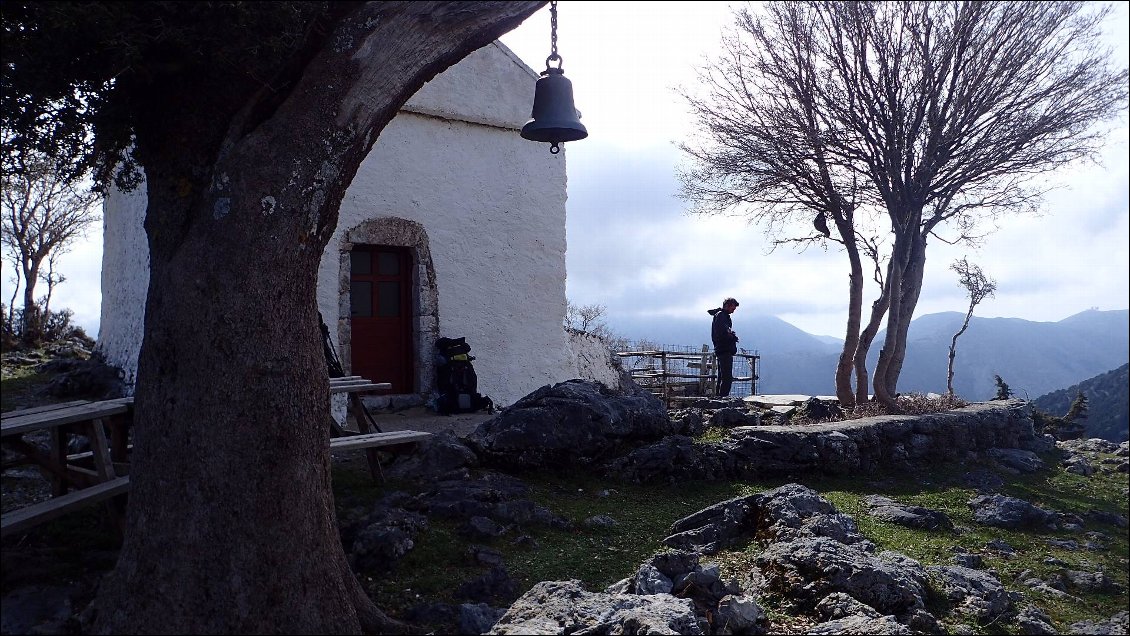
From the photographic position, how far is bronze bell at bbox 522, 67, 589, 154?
20.1 ft

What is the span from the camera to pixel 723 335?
12.1 metres

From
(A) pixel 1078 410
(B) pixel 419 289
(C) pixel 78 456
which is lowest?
(A) pixel 1078 410

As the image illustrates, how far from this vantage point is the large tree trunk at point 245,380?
10.8ft

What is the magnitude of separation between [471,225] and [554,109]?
4.97 meters

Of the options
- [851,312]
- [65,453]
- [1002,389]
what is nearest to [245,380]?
[65,453]

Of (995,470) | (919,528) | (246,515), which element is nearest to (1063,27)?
(995,470)

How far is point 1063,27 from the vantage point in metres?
10.4

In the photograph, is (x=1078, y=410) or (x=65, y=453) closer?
(x=65, y=453)

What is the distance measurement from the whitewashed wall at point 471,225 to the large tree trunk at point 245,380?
6185 mm

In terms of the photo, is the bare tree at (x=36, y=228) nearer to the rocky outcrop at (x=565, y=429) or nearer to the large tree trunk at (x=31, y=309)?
the large tree trunk at (x=31, y=309)

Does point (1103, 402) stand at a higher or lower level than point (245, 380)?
lower

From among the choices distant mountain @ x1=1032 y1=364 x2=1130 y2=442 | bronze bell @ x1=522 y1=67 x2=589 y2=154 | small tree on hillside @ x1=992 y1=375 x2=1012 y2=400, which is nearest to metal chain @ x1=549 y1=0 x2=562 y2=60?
bronze bell @ x1=522 y1=67 x2=589 y2=154

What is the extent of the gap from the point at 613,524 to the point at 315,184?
10.3 feet

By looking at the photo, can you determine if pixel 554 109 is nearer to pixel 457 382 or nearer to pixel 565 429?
pixel 565 429
